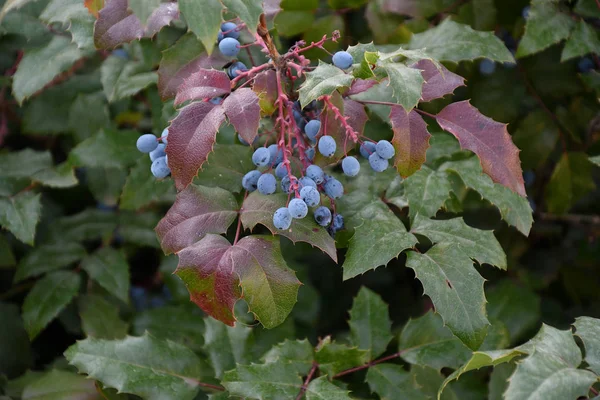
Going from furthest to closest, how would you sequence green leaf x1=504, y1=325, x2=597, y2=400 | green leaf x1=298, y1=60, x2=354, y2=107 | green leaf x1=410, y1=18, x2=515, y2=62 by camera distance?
green leaf x1=410, y1=18, x2=515, y2=62 < green leaf x1=298, y1=60, x2=354, y2=107 < green leaf x1=504, y1=325, x2=597, y2=400

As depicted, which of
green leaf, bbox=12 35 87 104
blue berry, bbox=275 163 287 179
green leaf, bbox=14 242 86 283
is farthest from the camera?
green leaf, bbox=14 242 86 283

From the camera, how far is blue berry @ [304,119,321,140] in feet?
3.50

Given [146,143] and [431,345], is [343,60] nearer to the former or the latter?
[146,143]

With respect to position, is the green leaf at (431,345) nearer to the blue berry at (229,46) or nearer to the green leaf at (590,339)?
the green leaf at (590,339)

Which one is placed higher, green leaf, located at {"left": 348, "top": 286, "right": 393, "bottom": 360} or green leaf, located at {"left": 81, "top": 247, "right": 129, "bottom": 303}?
green leaf, located at {"left": 81, "top": 247, "right": 129, "bottom": 303}

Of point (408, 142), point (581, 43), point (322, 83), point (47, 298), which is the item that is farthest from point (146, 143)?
point (581, 43)

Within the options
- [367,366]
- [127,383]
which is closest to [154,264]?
[127,383]

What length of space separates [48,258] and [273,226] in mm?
820

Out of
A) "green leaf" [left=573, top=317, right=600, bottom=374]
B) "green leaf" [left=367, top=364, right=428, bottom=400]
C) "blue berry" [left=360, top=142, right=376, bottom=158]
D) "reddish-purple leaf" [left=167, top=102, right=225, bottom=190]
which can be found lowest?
"green leaf" [left=367, top=364, right=428, bottom=400]

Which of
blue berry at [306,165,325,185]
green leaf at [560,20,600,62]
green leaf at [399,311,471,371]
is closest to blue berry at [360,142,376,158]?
blue berry at [306,165,325,185]

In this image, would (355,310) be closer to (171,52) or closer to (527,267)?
(171,52)

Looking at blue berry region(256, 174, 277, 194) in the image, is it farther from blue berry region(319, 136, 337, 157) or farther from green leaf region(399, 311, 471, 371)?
green leaf region(399, 311, 471, 371)

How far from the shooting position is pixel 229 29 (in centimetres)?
116

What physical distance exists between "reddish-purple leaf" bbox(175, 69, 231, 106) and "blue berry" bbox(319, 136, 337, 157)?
18cm
